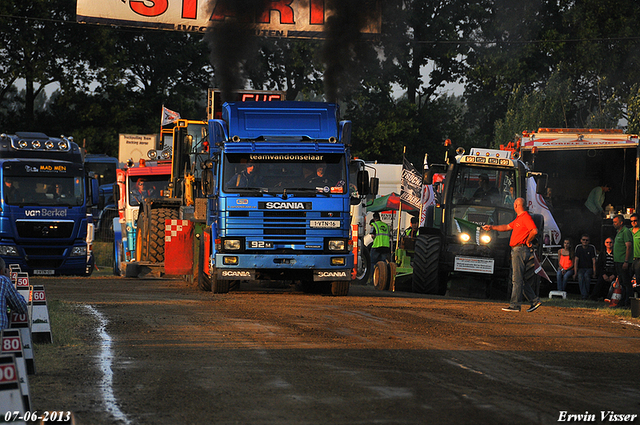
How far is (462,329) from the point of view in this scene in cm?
1275

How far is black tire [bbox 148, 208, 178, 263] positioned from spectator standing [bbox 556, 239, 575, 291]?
9220 millimetres

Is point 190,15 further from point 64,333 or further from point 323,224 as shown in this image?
point 64,333

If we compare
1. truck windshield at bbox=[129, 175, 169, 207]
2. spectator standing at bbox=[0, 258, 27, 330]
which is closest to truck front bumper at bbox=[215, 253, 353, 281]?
spectator standing at bbox=[0, 258, 27, 330]

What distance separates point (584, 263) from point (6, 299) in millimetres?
15608

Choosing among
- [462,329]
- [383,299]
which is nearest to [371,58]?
[383,299]

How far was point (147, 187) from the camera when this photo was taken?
26.3m

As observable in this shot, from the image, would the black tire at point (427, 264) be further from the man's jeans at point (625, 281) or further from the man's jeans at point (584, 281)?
the man's jeans at point (584, 281)

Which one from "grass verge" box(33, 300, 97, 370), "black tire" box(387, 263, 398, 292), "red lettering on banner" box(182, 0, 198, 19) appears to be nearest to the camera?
"grass verge" box(33, 300, 97, 370)

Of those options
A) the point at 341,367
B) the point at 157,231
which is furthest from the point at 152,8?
the point at 341,367

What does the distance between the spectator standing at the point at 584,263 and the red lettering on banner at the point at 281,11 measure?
13.5 meters

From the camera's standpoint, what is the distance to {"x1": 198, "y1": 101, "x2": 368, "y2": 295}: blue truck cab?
16.9 m

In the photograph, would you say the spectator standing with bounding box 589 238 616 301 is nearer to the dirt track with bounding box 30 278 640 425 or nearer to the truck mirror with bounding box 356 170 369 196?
the dirt track with bounding box 30 278 640 425

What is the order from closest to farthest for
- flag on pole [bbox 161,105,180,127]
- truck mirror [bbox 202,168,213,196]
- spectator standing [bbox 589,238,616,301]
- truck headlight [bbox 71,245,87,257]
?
truck mirror [bbox 202,168,213,196] < spectator standing [bbox 589,238,616,301] < truck headlight [bbox 71,245,87,257] < flag on pole [bbox 161,105,180,127]

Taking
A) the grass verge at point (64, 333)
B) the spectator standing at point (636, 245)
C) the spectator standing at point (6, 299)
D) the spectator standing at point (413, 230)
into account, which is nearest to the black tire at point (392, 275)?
the spectator standing at point (413, 230)
